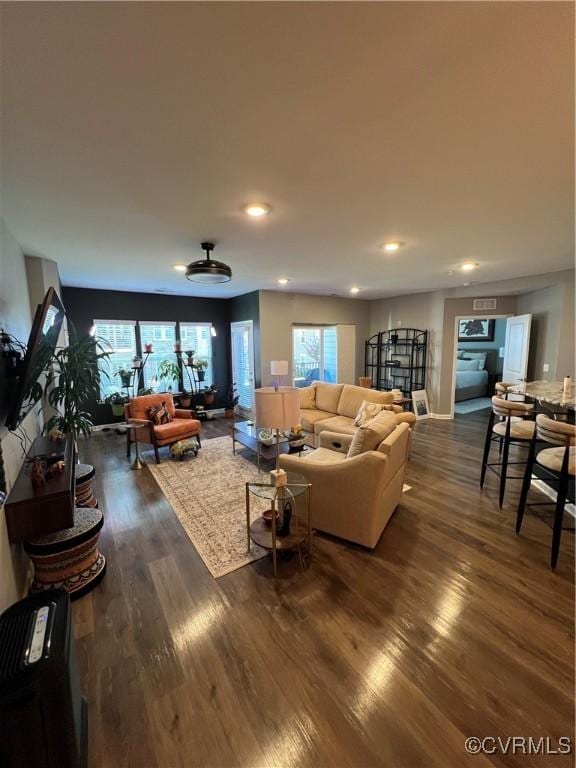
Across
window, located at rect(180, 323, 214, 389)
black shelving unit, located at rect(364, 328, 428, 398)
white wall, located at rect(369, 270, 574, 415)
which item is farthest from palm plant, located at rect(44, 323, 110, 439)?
white wall, located at rect(369, 270, 574, 415)

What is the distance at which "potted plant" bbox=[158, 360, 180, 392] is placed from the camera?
21.7 feet

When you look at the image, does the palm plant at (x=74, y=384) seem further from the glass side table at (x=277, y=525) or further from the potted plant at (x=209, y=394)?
the potted plant at (x=209, y=394)

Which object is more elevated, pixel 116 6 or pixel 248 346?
pixel 116 6

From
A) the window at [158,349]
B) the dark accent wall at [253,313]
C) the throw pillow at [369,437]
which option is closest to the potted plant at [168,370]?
the window at [158,349]

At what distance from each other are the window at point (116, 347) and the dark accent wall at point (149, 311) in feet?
0.46

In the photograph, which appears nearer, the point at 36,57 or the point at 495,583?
the point at 36,57

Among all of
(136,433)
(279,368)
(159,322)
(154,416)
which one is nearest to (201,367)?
(159,322)

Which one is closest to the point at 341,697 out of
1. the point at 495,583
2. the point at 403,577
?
the point at 403,577

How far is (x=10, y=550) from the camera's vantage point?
1835 millimetres

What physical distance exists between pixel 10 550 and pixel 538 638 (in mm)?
3108

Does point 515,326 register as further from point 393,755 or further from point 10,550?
point 10,550

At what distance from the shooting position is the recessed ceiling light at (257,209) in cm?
226

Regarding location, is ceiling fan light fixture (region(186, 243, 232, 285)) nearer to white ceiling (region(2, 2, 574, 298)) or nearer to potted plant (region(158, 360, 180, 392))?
white ceiling (region(2, 2, 574, 298))

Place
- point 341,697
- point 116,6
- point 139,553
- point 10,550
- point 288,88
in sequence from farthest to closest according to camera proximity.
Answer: point 139,553
point 10,550
point 341,697
point 288,88
point 116,6
